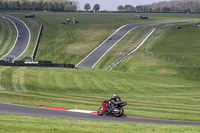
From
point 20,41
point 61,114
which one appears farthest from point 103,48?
point 61,114

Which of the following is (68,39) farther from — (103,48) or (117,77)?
(117,77)

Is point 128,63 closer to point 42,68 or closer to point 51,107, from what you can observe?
point 42,68

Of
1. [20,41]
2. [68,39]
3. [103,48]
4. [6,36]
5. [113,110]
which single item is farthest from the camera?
[6,36]

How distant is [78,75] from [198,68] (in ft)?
91.1

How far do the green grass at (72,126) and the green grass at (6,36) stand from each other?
79.0m

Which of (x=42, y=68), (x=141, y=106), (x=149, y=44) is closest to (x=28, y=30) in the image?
(x=149, y=44)

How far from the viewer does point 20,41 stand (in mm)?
118562

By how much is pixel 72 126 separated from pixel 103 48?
83123 millimetres

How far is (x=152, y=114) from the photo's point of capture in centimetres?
3030

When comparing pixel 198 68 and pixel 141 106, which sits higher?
pixel 141 106

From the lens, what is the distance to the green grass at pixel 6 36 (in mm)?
108688

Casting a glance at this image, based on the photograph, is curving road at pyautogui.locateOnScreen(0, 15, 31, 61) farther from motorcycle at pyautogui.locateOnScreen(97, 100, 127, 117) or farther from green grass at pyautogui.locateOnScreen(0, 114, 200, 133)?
green grass at pyautogui.locateOnScreen(0, 114, 200, 133)

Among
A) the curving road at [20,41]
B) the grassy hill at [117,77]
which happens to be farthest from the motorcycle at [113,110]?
the curving road at [20,41]

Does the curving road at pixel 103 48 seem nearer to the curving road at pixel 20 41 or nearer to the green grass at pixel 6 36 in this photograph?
the curving road at pixel 20 41
